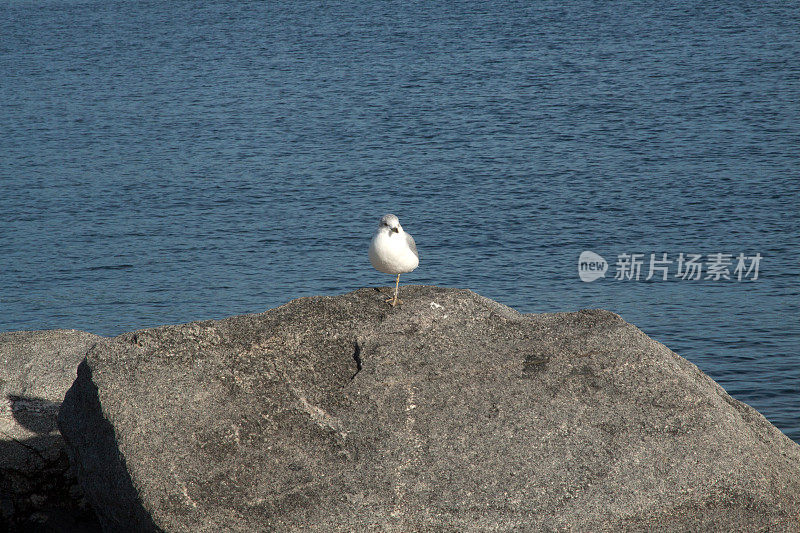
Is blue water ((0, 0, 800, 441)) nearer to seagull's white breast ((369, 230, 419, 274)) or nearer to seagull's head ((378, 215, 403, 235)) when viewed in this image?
seagull's white breast ((369, 230, 419, 274))

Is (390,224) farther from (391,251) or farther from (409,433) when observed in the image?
(409,433)

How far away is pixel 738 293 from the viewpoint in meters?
18.7

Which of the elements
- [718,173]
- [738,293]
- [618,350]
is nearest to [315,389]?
[618,350]

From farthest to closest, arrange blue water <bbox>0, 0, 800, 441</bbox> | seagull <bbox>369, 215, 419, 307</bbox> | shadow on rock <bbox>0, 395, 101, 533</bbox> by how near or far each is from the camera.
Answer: blue water <bbox>0, 0, 800, 441</bbox>, seagull <bbox>369, 215, 419, 307</bbox>, shadow on rock <bbox>0, 395, 101, 533</bbox>

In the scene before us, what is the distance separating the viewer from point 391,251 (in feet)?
29.4

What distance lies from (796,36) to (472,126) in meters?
20.4

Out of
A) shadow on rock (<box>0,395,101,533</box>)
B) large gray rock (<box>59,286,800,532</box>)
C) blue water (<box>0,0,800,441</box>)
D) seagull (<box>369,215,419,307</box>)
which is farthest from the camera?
blue water (<box>0,0,800,441</box>)

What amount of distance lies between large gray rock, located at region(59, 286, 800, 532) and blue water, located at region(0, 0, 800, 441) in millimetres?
6771

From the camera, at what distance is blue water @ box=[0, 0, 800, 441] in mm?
19469

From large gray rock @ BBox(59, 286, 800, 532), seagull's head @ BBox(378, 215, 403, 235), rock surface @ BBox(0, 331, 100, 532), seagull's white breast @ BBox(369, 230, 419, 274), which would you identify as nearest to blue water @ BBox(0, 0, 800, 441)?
large gray rock @ BBox(59, 286, 800, 532)

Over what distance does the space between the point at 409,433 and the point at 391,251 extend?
235 cm

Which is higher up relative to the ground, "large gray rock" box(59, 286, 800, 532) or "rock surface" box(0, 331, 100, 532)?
"large gray rock" box(59, 286, 800, 532)

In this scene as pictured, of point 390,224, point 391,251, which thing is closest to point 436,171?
point 390,224

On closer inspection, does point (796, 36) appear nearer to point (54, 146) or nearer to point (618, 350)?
point (54, 146)
